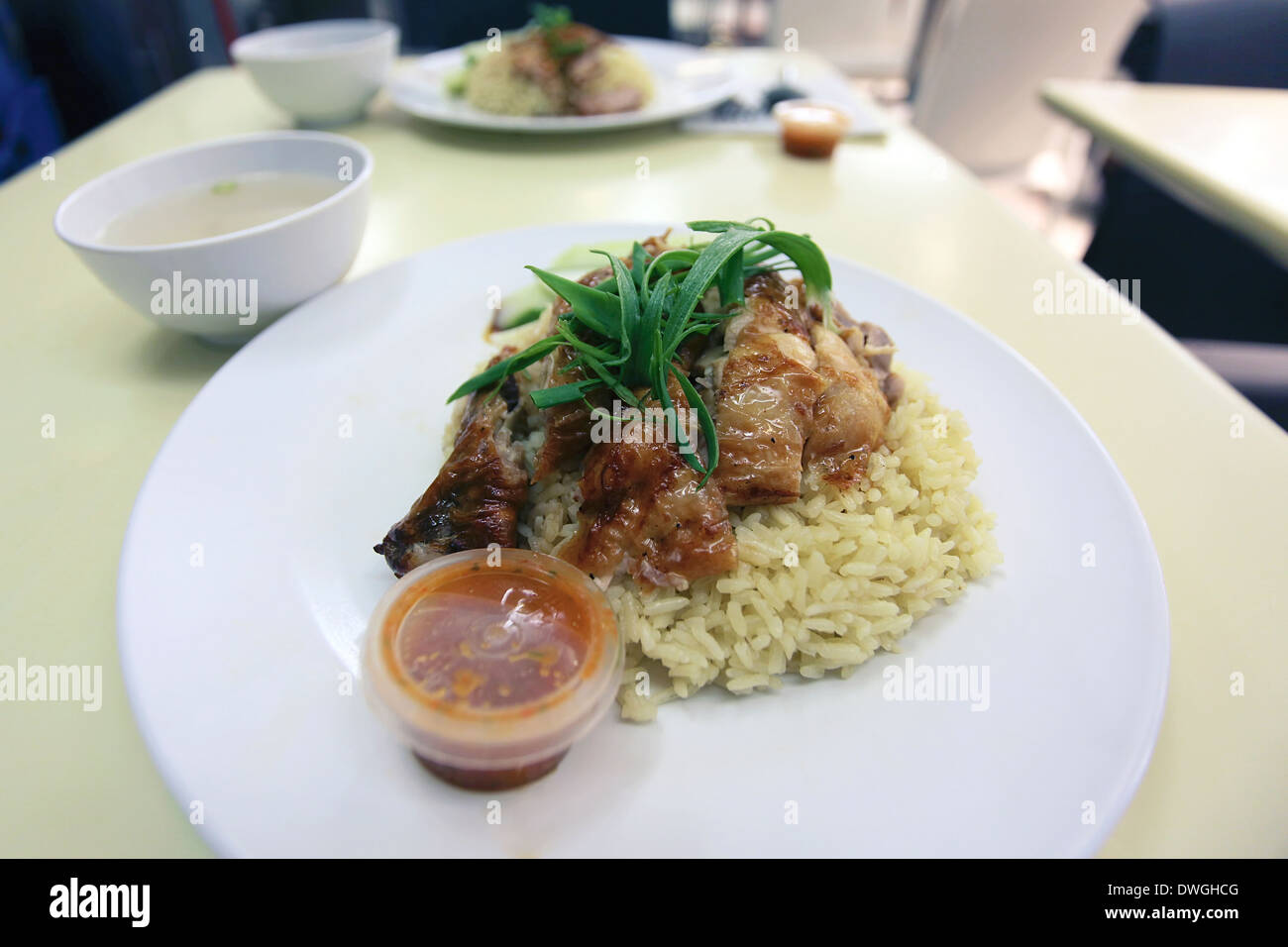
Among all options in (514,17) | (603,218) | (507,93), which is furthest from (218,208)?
(514,17)

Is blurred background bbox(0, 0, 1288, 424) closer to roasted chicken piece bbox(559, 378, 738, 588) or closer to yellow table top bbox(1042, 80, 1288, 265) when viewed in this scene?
yellow table top bbox(1042, 80, 1288, 265)

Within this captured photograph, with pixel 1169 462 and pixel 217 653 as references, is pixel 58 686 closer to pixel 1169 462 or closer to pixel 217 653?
pixel 217 653

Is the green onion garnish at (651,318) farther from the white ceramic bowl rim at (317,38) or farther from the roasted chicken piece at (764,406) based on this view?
the white ceramic bowl rim at (317,38)

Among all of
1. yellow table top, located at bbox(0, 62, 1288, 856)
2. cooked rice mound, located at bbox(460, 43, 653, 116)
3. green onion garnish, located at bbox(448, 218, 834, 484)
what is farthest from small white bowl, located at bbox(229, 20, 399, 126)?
green onion garnish, located at bbox(448, 218, 834, 484)

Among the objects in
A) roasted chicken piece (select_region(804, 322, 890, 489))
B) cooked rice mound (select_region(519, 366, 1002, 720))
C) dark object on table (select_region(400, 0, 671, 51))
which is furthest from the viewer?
dark object on table (select_region(400, 0, 671, 51))

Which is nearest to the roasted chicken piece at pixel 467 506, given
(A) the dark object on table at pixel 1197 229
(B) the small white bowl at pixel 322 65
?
(B) the small white bowl at pixel 322 65

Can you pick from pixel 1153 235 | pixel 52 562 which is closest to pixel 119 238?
pixel 52 562
